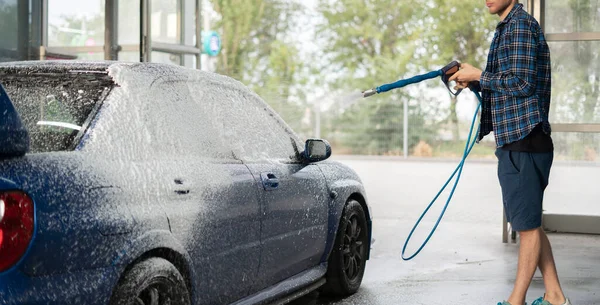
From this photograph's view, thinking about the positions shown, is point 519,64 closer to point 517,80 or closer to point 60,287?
point 517,80

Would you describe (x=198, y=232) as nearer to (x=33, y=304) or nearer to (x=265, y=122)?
(x=33, y=304)

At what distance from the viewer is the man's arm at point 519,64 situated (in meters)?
5.15

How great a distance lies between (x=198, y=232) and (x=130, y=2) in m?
7.45

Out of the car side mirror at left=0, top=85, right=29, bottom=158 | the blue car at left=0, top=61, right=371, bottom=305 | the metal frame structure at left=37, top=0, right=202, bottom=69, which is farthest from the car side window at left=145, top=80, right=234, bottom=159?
the metal frame structure at left=37, top=0, right=202, bottom=69

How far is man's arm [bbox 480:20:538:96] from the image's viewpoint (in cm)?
515

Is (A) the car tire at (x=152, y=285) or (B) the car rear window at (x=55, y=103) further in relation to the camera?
(B) the car rear window at (x=55, y=103)

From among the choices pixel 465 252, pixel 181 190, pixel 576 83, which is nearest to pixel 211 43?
pixel 576 83

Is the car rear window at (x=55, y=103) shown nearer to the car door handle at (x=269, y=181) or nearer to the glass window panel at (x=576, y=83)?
the car door handle at (x=269, y=181)

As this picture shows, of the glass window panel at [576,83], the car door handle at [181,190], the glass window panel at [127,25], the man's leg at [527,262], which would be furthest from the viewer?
the glass window panel at [127,25]

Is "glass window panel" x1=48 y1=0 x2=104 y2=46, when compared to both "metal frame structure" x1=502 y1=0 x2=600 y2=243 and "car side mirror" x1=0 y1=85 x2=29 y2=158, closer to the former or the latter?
"metal frame structure" x1=502 y1=0 x2=600 y2=243

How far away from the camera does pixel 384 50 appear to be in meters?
35.5

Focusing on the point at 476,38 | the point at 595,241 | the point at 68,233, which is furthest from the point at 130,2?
the point at 476,38

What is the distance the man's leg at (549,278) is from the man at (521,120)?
3 centimetres

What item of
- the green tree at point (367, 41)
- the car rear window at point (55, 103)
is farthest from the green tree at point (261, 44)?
the car rear window at point (55, 103)
